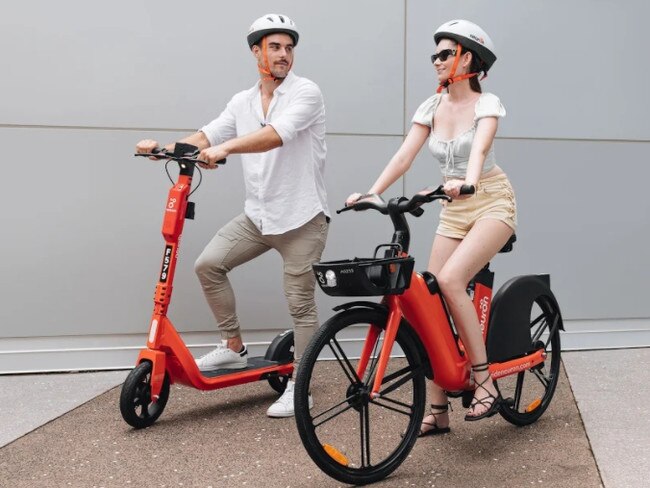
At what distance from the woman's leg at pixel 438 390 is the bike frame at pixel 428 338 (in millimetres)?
283

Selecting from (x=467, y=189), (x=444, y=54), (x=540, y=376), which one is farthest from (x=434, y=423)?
(x=444, y=54)

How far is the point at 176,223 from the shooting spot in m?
4.37

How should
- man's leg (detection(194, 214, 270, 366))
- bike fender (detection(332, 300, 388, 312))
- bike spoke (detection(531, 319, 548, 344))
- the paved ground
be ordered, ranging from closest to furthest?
bike fender (detection(332, 300, 388, 312)) < the paved ground < bike spoke (detection(531, 319, 548, 344)) < man's leg (detection(194, 214, 270, 366))

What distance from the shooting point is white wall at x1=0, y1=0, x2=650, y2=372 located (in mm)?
5648

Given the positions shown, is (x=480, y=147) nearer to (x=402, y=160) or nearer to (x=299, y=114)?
(x=402, y=160)

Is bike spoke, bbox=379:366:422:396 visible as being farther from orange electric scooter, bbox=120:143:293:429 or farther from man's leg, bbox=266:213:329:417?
orange electric scooter, bbox=120:143:293:429

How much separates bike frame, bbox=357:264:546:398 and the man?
1.07 meters

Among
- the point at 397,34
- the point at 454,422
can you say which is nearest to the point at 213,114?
the point at 397,34

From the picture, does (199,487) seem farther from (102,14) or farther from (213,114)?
(102,14)

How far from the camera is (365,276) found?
11.1 feet

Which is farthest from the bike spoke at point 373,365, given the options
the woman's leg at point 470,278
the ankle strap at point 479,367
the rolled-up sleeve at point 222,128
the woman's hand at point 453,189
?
the rolled-up sleeve at point 222,128

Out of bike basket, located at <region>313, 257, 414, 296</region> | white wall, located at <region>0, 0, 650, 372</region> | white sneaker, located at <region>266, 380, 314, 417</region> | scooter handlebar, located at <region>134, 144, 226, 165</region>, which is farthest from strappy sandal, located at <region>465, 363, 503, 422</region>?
white wall, located at <region>0, 0, 650, 372</region>

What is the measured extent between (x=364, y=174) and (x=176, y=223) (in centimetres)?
193

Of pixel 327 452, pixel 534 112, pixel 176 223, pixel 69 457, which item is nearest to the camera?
pixel 327 452
